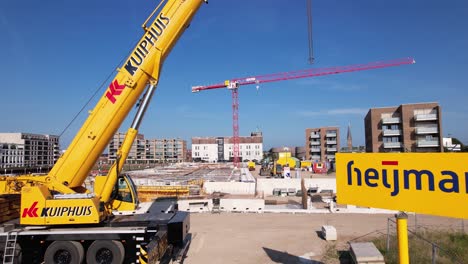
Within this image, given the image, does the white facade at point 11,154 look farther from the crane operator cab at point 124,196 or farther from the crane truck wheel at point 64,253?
the crane truck wheel at point 64,253

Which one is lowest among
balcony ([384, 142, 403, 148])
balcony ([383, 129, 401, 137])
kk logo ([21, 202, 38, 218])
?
kk logo ([21, 202, 38, 218])

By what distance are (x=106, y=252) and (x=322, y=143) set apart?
341ft

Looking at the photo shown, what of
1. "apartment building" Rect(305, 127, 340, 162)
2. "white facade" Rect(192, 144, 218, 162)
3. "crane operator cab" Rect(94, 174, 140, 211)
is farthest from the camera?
"white facade" Rect(192, 144, 218, 162)

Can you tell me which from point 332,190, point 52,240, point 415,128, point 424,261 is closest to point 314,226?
point 424,261

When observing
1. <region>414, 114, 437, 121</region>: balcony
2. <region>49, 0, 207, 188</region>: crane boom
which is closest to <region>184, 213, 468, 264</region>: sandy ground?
<region>49, 0, 207, 188</region>: crane boom

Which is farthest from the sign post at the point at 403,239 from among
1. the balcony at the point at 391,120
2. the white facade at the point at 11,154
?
the white facade at the point at 11,154

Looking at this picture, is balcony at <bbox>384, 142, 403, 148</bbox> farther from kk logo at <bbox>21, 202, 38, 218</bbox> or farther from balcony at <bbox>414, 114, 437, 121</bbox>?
kk logo at <bbox>21, 202, 38, 218</bbox>

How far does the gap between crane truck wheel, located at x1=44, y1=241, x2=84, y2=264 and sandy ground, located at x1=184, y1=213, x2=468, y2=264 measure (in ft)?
11.5

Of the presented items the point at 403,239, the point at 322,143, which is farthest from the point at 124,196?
the point at 322,143

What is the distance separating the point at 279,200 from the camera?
92.5 ft

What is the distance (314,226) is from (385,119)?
59884 mm

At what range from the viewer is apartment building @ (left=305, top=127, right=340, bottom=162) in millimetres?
104875

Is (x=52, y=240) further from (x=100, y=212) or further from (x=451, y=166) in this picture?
(x=451, y=166)

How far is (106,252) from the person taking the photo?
9156 millimetres
